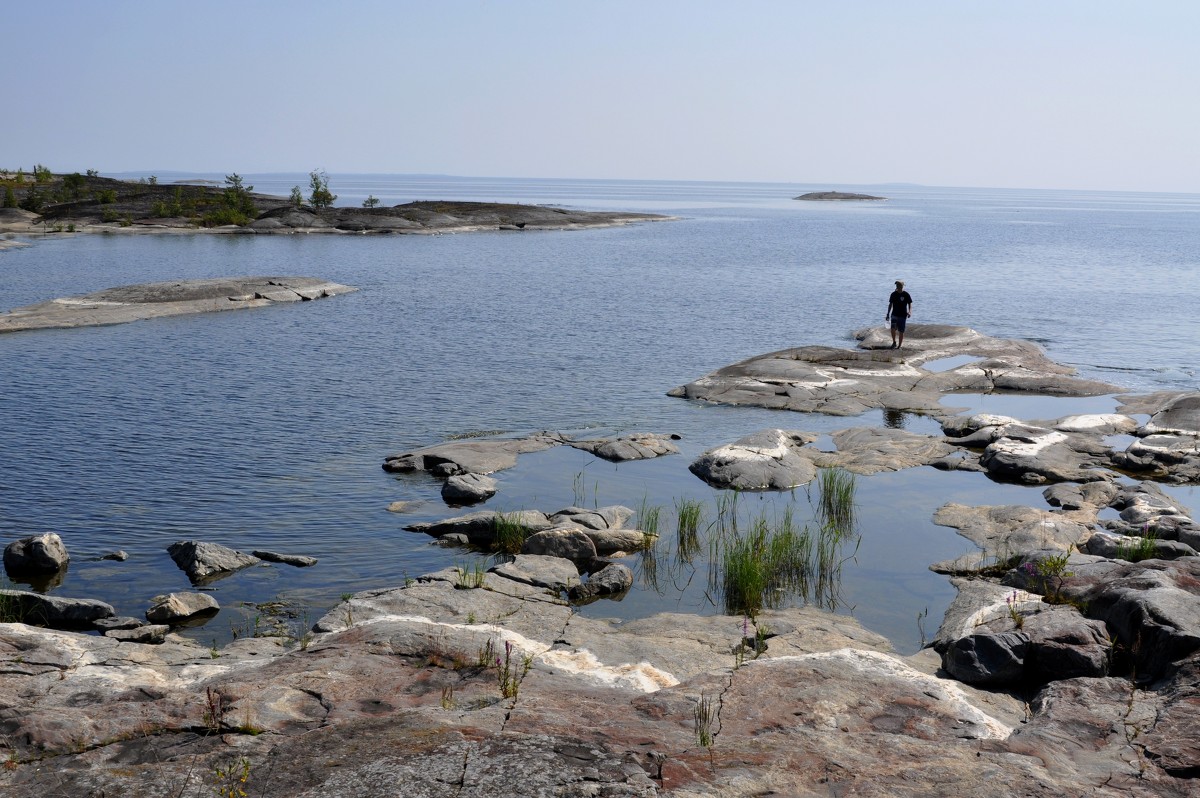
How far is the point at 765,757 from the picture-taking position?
28.2ft

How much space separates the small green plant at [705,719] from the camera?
29.1ft

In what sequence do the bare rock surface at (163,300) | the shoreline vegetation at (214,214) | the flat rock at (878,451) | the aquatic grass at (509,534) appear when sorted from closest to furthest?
the aquatic grass at (509,534)
the flat rock at (878,451)
the bare rock surface at (163,300)
the shoreline vegetation at (214,214)

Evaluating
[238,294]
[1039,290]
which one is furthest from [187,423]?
[1039,290]

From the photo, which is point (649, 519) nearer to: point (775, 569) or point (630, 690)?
point (775, 569)

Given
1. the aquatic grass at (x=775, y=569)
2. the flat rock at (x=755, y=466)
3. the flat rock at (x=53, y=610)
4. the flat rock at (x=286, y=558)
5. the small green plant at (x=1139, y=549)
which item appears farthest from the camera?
the flat rock at (x=755, y=466)

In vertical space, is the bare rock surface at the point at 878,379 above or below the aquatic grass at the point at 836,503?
above

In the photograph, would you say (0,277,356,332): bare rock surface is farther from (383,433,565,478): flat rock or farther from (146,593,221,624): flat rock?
(146,593,221,624): flat rock

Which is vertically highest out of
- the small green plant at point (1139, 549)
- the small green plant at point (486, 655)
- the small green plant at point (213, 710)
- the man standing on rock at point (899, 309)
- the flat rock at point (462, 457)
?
the man standing on rock at point (899, 309)

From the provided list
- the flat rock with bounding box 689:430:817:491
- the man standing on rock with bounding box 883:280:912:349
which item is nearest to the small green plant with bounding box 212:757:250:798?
the flat rock with bounding box 689:430:817:491

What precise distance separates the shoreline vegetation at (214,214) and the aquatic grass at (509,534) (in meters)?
78.8

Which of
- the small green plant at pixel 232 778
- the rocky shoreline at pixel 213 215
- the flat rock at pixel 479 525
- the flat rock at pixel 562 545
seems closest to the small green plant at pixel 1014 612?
the flat rock at pixel 562 545

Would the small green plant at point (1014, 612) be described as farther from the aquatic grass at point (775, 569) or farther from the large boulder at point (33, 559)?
the large boulder at point (33, 559)

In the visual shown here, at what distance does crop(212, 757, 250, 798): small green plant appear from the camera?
759 centimetres

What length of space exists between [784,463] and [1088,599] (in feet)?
32.2
